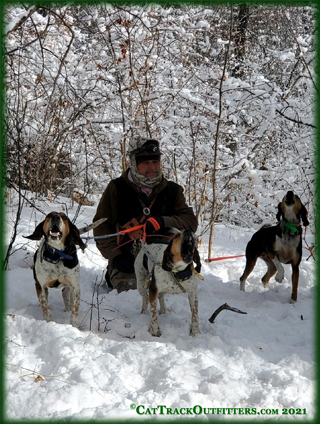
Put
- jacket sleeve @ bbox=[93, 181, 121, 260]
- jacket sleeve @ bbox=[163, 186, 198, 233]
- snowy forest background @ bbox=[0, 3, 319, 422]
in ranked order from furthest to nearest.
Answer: jacket sleeve @ bbox=[93, 181, 121, 260] → jacket sleeve @ bbox=[163, 186, 198, 233] → snowy forest background @ bbox=[0, 3, 319, 422]

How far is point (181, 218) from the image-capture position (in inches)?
178

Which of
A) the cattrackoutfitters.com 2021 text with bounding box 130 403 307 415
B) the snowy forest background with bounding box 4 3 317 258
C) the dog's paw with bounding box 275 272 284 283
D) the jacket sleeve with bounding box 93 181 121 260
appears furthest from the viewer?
the snowy forest background with bounding box 4 3 317 258

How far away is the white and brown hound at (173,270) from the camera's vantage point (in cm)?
308

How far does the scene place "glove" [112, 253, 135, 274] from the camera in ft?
14.8

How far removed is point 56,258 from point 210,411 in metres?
1.60

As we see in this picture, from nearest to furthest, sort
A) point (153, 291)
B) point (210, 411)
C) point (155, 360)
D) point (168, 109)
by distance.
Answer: point (210, 411) → point (155, 360) → point (153, 291) → point (168, 109)

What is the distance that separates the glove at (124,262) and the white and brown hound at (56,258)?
1.14 m

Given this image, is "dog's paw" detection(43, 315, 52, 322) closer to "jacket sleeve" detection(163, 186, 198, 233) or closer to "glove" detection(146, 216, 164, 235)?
"glove" detection(146, 216, 164, 235)

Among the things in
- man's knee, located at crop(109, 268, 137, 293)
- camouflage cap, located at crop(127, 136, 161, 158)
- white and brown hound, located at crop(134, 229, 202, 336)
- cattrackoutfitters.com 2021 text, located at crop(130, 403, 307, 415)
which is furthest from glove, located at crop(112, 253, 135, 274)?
cattrackoutfitters.com 2021 text, located at crop(130, 403, 307, 415)

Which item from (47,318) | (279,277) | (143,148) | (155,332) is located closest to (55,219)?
(47,318)

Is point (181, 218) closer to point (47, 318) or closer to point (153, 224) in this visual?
point (153, 224)

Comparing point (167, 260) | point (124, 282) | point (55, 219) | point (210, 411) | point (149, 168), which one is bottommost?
point (210, 411)

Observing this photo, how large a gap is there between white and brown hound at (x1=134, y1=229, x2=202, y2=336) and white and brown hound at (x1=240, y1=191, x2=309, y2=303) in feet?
4.75

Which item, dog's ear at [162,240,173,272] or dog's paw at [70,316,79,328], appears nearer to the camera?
dog's ear at [162,240,173,272]
